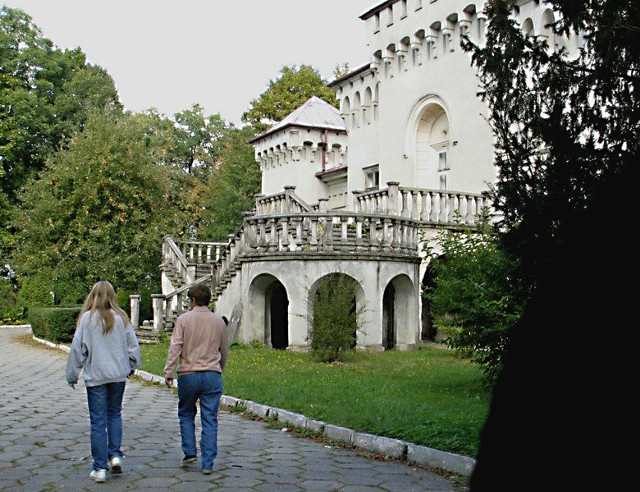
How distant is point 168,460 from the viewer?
27.5 feet

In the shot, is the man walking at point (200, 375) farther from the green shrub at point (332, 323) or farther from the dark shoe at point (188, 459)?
the green shrub at point (332, 323)

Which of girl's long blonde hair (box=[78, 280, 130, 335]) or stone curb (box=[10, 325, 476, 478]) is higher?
girl's long blonde hair (box=[78, 280, 130, 335])

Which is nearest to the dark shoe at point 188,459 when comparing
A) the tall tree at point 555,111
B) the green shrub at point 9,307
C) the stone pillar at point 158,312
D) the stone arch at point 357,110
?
the tall tree at point 555,111

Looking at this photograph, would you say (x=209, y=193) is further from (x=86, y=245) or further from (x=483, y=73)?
(x=483, y=73)

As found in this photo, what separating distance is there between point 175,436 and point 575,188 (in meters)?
5.72

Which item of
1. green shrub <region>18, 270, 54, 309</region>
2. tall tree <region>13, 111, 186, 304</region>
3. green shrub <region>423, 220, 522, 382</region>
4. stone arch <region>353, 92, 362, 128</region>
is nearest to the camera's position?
green shrub <region>423, 220, 522, 382</region>

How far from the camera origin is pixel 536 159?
27.0ft

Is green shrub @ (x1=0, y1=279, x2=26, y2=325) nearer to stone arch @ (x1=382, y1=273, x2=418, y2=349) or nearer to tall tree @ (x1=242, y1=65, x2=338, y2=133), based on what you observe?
tall tree @ (x1=242, y1=65, x2=338, y2=133)

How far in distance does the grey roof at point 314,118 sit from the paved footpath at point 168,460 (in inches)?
1131

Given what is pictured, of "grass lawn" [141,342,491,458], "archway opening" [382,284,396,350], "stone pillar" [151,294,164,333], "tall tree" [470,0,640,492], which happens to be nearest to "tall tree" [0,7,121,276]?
A: "stone pillar" [151,294,164,333]

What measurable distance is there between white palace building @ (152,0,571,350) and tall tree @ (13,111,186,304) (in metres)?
2.65

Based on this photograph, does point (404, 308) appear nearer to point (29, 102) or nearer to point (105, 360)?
point (105, 360)

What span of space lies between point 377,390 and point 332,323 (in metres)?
5.95

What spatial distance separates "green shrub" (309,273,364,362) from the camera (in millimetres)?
19703
